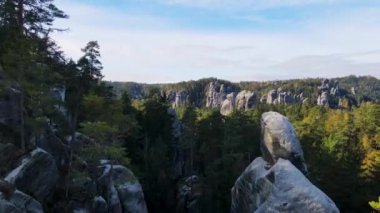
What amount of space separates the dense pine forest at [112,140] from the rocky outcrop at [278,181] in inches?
356

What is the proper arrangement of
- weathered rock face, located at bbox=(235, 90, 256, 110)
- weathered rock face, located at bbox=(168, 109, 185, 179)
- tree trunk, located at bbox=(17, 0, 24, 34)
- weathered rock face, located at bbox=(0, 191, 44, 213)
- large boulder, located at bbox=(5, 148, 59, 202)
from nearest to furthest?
weathered rock face, located at bbox=(0, 191, 44, 213), large boulder, located at bbox=(5, 148, 59, 202), tree trunk, located at bbox=(17, 0, 24, 34), weathered rock face, located at bbox=(168, 109, 185, 179), weathered rock face, located at bbox=(235, 90, 256, 110)

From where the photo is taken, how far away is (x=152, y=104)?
194 feet

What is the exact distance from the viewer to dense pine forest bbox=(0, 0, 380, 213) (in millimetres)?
26547

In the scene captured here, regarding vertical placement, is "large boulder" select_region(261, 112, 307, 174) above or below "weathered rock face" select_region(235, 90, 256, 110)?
above

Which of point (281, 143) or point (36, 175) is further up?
point (281, 143)

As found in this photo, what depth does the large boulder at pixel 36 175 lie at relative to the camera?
24.4 m

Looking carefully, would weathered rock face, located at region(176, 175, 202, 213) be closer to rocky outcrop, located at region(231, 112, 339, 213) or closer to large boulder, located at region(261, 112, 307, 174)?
rocky outcrop, located at region(231, 112, 339, 213)

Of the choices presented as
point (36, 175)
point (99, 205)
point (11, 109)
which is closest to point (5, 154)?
point (36, 175)

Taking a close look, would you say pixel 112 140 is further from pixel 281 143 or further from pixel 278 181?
pixel 278 181

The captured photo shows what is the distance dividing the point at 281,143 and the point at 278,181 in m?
3.94

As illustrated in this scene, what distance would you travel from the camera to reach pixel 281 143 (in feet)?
105

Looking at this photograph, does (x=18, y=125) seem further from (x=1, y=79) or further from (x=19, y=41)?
(x=19, y=41)

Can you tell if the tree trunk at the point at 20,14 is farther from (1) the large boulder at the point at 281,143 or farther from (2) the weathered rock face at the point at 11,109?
(1) the large boulder at the point at 281,143

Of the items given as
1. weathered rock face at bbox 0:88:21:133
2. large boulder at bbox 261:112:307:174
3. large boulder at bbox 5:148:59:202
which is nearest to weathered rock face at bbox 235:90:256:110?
large boulder at bbox 261:112:307:174
